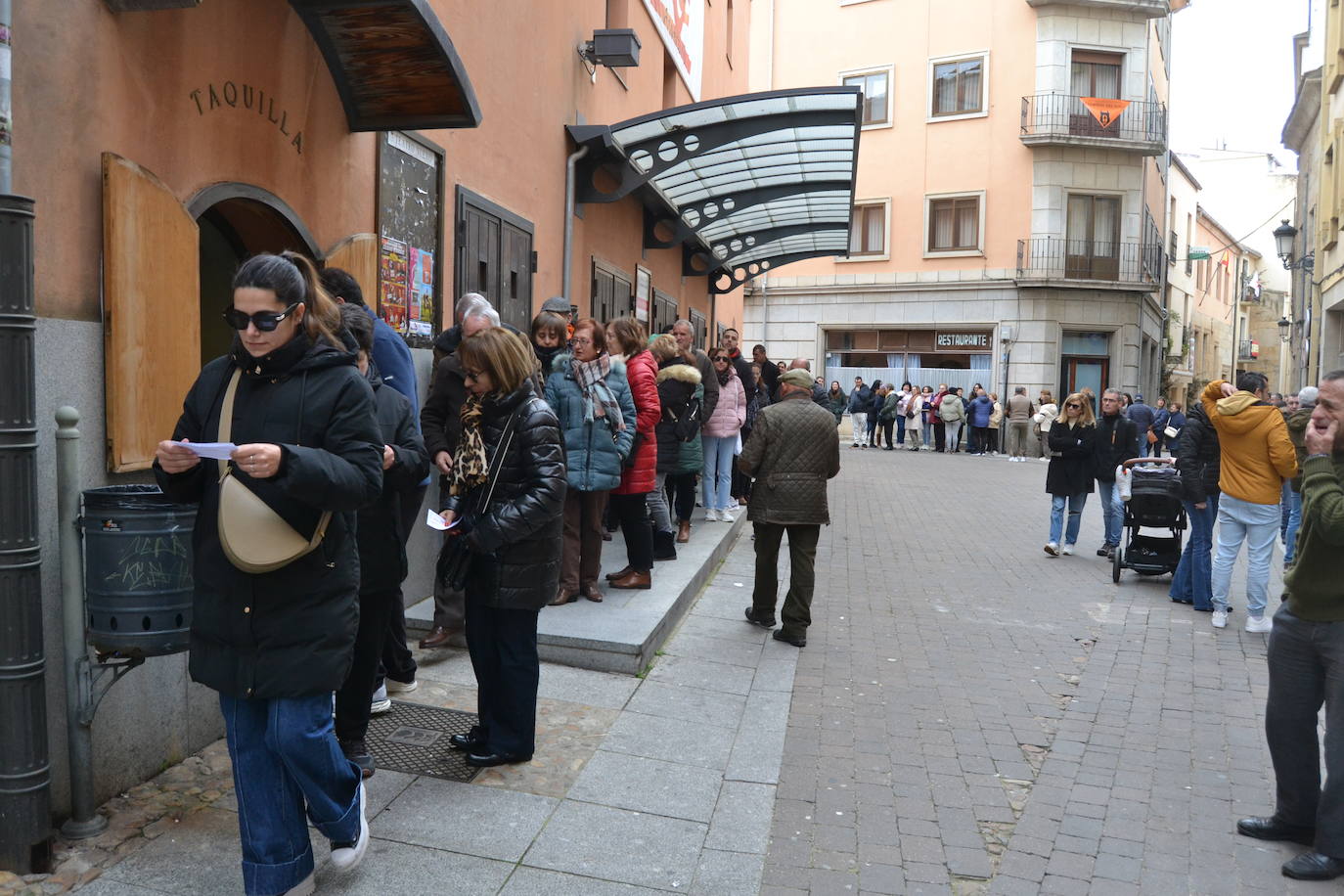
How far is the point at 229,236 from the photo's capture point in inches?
217

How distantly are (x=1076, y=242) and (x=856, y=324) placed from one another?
250 inches

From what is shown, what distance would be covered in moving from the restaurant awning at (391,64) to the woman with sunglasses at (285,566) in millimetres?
2313

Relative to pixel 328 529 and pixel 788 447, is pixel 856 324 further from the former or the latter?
pixel 328 529

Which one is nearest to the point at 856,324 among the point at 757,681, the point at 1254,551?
the point at 1254,551

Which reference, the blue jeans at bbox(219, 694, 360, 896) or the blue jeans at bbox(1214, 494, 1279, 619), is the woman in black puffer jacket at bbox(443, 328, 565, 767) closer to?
the blue jeans at bbox(219, 694, 360, 896)

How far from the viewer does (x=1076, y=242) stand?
1158 inches

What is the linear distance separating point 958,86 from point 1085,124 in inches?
142

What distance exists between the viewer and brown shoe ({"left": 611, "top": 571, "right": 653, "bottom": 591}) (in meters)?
7.28

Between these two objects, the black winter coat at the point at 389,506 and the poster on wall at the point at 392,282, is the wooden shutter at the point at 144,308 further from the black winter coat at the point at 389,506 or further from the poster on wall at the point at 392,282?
the poster on wall at the point at 392,282

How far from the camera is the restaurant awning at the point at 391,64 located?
5.01 metres

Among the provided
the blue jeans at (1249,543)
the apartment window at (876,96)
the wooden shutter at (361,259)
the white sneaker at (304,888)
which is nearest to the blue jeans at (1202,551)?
the blue jeans at (1249,543)

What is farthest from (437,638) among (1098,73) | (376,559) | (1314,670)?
(1098,73)

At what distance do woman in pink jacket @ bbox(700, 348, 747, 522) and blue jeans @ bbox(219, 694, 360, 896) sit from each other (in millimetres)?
7430

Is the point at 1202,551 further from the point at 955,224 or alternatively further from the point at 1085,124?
the point at 1085,124
